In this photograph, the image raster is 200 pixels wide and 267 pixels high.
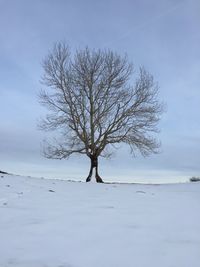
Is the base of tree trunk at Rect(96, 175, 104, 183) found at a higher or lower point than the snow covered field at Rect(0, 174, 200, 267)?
→ higher

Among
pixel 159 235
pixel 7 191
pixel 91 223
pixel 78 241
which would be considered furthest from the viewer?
pixel 7 191

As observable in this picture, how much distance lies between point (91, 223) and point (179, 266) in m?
1.80

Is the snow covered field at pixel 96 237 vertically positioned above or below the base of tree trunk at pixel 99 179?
below

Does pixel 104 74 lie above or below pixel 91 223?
above

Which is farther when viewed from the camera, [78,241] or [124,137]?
[124,137]

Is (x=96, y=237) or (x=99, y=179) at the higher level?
(x=99, y=179)

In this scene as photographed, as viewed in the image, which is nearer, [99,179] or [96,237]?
[96,237]

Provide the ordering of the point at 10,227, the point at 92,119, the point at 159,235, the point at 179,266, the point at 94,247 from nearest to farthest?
the point at 179,266, the point at 94,247, the point at 159,235, the point at 10,227, the point at 92,119

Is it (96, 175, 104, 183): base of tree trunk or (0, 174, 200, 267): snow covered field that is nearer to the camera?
(0, 174, 200, 267): snow covered field

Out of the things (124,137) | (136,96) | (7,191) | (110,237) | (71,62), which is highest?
(71,62)

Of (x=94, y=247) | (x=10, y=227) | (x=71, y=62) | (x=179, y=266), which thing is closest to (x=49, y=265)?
(x=94, y=247)

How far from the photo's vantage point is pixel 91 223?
4512 millimetres

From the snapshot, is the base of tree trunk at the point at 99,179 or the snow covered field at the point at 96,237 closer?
the snow covered field at the point at 96,237

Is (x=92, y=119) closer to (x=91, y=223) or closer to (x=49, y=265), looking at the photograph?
(x=91, y=223)
